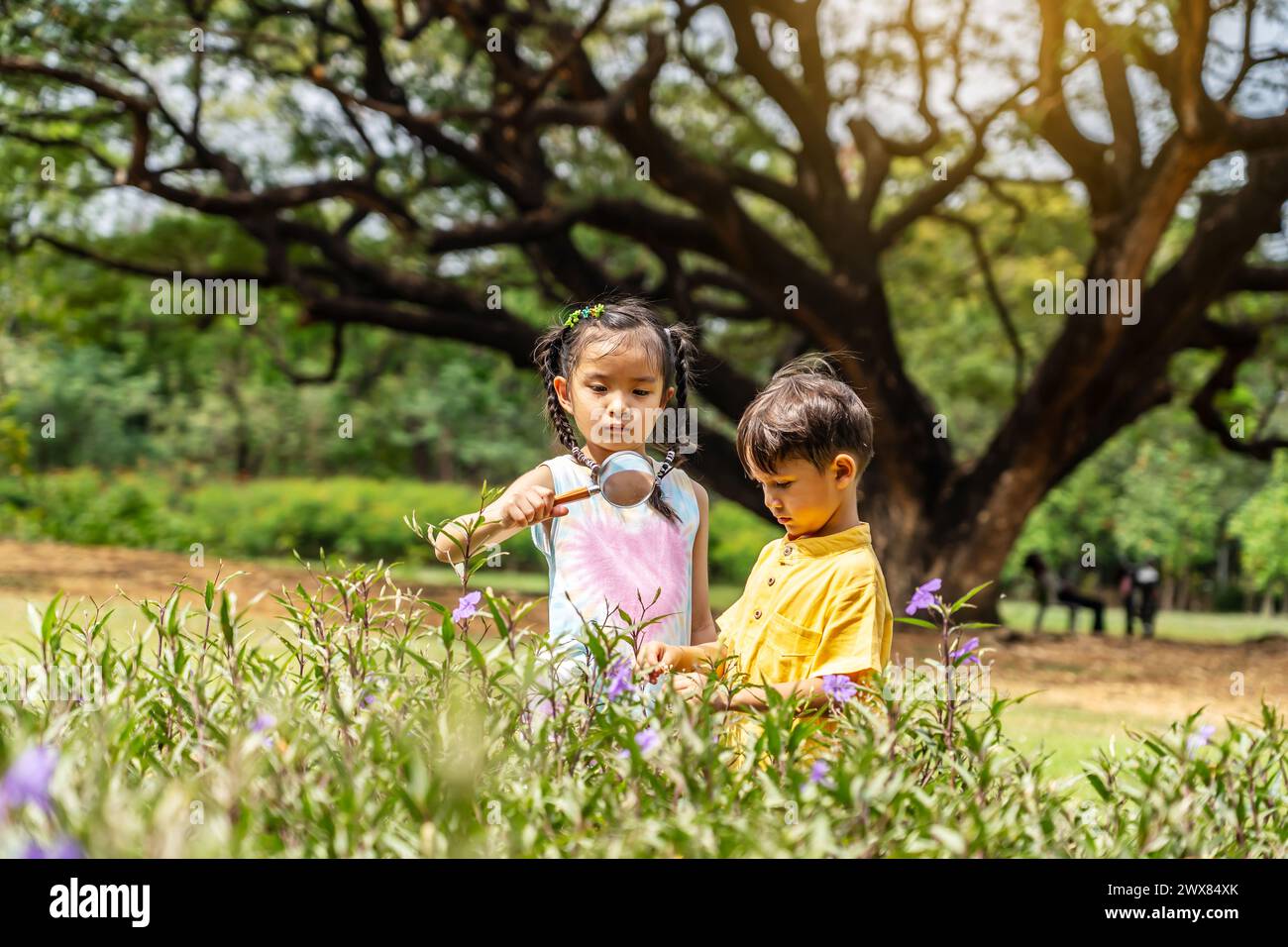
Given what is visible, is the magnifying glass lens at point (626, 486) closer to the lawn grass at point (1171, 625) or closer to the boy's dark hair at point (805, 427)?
the boy's dark hair at point (805, 427)

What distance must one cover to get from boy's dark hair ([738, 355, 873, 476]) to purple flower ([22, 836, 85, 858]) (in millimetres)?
1470

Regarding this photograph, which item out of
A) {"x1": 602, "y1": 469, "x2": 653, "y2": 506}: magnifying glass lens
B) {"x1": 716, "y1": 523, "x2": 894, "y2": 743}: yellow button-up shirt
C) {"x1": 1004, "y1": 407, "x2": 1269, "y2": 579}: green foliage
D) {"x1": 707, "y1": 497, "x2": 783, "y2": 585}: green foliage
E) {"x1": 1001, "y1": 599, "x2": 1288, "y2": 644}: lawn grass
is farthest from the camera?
{"x1": 1004, "y1": 407, "x2": 1269, "y2": 579}: green foliage

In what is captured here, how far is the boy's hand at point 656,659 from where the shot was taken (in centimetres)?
211

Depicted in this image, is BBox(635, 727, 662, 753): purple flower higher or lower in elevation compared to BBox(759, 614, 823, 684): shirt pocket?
lower

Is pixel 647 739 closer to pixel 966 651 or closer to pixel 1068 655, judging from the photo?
pixel 966 651

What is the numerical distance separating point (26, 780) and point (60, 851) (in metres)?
0.13

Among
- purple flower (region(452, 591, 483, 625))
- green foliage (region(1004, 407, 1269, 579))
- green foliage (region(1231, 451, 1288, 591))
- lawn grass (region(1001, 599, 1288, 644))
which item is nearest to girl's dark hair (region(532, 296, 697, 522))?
purple flower (region(452, 591, 483, 625))

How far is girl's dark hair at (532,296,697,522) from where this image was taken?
2715 millimetres

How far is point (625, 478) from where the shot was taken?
2.54 metres

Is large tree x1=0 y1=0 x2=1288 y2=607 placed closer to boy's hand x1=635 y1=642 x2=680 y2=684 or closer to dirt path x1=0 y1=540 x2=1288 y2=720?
dirt path x1=0 y1=540 x2=1288 y2=720

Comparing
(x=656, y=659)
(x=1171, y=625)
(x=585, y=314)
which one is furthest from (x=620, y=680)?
(x=1171, y=625)
